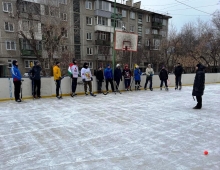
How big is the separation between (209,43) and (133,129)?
81.9 feet

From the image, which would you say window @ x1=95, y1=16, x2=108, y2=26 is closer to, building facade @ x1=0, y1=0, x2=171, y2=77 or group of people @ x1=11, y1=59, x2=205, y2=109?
building facade @ x1=0, y1=0, x2=171, y2=77

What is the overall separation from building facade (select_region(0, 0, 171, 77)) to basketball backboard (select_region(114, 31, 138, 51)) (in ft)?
19.4

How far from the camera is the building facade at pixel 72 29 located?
17562mm

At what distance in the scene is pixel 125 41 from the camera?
11.2m

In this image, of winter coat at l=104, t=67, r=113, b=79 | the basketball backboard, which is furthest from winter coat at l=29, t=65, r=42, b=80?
the basketball backboard

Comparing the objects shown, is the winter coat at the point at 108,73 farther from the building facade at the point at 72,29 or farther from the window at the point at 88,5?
the window at the point at 88,5

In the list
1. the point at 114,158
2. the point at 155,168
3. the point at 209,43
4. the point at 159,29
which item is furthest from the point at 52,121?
the point at 159,29

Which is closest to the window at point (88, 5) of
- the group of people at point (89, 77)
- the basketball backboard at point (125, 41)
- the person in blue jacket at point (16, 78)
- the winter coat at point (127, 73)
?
the basketball backboard at point (125, 41)

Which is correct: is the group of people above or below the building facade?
below

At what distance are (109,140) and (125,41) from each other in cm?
850

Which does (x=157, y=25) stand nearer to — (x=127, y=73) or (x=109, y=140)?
(x=127, y=73)

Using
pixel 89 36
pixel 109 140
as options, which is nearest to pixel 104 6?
pixel 89 36

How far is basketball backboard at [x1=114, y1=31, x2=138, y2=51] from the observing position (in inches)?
428

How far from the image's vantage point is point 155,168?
2637 mm
